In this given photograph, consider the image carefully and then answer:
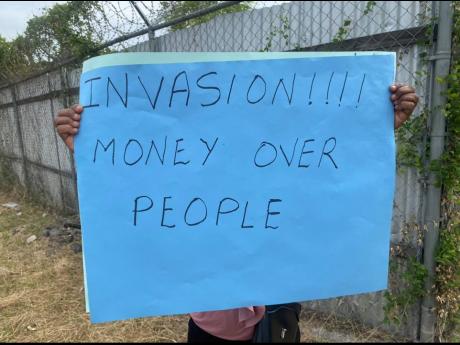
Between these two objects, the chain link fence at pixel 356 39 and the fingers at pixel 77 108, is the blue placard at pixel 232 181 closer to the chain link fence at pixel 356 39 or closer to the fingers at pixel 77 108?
the fingers at pixel 77 108

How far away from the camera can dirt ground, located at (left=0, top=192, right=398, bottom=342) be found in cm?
283

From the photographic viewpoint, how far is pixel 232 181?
1.33 m

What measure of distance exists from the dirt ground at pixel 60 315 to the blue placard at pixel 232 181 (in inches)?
63.5

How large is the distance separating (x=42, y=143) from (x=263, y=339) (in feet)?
18.2

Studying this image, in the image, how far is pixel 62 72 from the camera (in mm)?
4727

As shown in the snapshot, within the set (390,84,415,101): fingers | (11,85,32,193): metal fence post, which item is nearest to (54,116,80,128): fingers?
(390,84,415,101): fingers

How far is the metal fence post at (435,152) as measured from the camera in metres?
2.00

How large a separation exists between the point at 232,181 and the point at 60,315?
252cm

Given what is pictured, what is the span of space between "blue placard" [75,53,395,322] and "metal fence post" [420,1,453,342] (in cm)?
86

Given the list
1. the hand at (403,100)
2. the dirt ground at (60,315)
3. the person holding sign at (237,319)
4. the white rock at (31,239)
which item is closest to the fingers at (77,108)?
the person holding sign at (237,319)

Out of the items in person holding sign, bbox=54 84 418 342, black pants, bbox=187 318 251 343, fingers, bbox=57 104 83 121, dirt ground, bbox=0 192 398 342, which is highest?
fingers, bbox=57 104 83 121

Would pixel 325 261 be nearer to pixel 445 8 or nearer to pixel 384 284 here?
pixel 384 284

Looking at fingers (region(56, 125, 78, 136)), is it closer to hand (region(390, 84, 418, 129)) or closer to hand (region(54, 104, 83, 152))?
hand (region(54, 104, 83, 152))

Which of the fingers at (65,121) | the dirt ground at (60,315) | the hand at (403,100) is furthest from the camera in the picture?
the dirt ground at (60,315)
